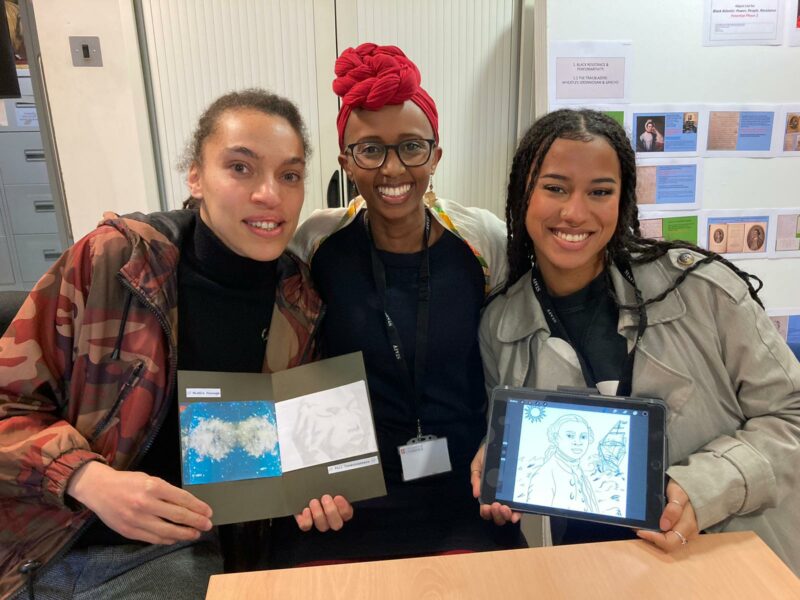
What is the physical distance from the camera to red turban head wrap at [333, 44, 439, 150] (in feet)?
4.60

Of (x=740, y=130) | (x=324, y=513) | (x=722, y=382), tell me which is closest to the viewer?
(x=324, y=513)

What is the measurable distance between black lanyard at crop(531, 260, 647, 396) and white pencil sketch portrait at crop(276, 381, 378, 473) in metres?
0.53

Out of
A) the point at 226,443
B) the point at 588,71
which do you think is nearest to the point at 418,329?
the point at 226,443

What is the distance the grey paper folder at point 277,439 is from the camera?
1.11 metres

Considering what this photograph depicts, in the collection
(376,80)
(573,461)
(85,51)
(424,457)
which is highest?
(85,51)

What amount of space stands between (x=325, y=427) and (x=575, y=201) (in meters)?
0.80

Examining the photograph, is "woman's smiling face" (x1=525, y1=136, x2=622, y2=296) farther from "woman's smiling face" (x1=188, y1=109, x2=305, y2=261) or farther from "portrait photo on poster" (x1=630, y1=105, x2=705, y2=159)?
"portrait photo on poster" (x1=630, y1=105, x2=705, y2=159)

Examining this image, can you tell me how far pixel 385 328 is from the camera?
1518mm

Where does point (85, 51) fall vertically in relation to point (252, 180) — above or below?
above

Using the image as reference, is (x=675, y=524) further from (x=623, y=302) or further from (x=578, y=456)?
(x=623, y=302)

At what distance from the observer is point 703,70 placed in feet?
7.43

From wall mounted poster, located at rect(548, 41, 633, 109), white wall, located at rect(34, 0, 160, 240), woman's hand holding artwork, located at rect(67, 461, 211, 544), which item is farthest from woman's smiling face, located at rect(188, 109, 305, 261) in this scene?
wall mounted poster, located at rect(548, 41, 633, 109)

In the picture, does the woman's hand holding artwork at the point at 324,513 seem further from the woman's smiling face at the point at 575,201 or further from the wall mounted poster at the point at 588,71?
the wall mounted poster at the point at 588,71

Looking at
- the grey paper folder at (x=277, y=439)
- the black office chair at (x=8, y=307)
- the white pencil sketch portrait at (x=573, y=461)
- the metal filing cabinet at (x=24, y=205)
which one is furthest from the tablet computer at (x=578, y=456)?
the metal filing cabinet at (x=24, y=205)
